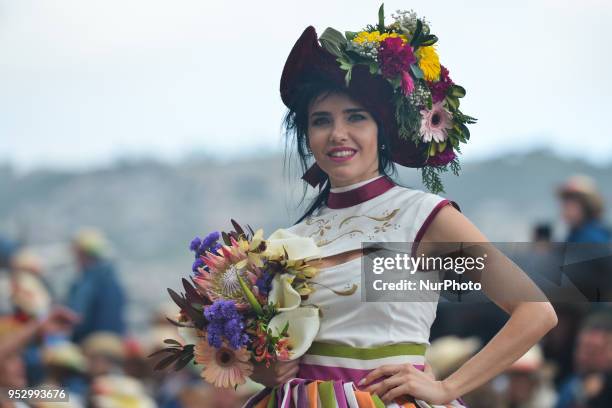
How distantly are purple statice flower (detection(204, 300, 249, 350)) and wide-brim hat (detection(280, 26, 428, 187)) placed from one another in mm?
657

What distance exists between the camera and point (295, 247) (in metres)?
3.32

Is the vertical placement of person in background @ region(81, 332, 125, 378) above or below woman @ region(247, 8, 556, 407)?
below

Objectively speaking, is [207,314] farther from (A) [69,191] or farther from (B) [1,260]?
(A) [69,191]

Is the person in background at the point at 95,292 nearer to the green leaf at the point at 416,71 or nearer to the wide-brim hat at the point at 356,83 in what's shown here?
the wide-brim hat at the point at 356,83

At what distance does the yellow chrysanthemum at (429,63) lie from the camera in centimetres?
348

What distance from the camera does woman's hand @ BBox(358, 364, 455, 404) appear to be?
317 cm

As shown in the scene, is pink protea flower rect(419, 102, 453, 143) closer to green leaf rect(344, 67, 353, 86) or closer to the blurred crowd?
green leaf rect(344, 67, 353, 86)

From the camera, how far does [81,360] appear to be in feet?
21.8

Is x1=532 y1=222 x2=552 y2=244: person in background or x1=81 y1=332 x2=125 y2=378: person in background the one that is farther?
x1=81 y1=332 x2=125 y2=378: person in background

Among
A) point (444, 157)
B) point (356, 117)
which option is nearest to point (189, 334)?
point (356, 117)

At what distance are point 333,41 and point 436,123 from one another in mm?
358

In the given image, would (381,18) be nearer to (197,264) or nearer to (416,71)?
(416,71)

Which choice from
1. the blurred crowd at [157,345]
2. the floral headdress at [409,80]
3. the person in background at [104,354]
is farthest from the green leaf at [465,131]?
the person in background at [104,354]

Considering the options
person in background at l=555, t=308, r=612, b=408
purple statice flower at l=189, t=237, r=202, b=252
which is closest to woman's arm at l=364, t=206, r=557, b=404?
purple statice flower at l=189, t=237, r=202, b=252
